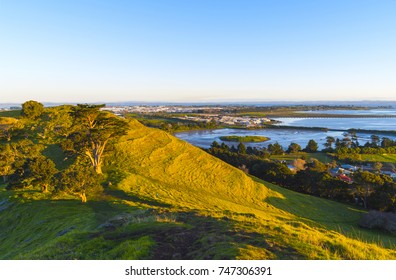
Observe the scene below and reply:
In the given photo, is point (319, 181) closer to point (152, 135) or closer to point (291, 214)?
point (291, 214)

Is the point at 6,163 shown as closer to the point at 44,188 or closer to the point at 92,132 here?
the point at 44,188

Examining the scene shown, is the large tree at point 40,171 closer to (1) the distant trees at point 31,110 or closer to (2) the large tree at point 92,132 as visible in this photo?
(2) the large tree at point 92,132

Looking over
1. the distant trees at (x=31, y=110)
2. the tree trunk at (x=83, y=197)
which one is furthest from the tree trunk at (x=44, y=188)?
the distant trees at (x=31, y=110)

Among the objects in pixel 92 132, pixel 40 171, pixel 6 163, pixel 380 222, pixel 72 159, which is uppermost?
pixel 92 132

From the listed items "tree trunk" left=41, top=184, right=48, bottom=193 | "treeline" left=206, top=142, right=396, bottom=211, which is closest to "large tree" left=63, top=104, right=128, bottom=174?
"tree trunk" left=41, top=184, right=48, bottom=193

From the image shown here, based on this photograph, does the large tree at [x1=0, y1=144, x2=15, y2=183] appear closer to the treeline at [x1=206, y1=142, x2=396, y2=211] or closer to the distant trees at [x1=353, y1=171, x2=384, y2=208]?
the treeline at [x1=206, y1=142, x2=396, y2=211]

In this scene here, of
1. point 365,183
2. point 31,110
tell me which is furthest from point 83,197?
point 31,110
